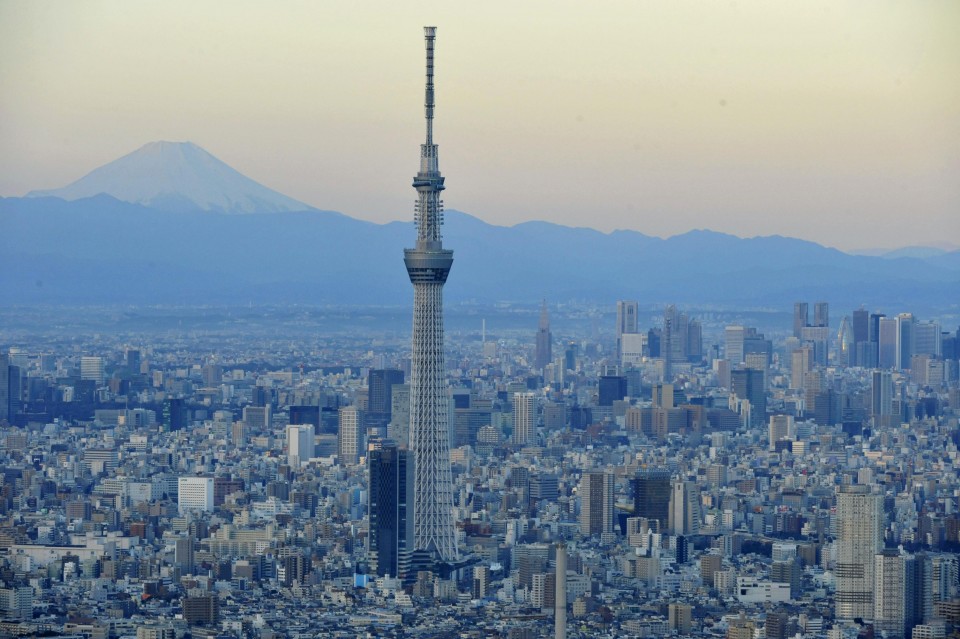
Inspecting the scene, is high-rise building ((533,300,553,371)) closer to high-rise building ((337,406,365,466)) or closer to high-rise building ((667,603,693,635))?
high-rise building ((337,406,365,466))

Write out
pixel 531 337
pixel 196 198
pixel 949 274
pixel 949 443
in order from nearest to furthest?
pixel 949 443
pixel 949 274
pixel 531 337
pixel 196 198

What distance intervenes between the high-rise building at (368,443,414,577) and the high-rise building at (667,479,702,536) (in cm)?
301

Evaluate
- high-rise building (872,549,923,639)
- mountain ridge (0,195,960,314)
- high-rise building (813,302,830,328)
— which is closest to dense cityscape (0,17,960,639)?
high-rise building (872,549,923,639)

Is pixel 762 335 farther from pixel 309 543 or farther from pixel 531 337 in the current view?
pixel 309 543

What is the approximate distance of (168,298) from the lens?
159 ft

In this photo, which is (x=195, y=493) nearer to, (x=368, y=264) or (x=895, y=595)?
(x=895, y=595)

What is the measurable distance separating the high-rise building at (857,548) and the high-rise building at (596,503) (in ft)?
7.78

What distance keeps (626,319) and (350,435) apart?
1451 centimetres

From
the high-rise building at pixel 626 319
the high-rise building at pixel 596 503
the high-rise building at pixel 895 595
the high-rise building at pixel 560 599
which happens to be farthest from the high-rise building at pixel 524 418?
the high-rise building at pixel 895 595

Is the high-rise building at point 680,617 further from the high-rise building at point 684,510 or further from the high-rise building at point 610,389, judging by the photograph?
the high-rise building at point 610,389

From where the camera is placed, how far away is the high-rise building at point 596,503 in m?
24.1

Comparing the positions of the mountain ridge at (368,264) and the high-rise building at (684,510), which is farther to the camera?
the mountain ridge at (368,264)

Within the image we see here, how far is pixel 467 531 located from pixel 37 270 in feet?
78.7

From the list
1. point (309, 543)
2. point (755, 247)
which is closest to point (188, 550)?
point (309, 543)
